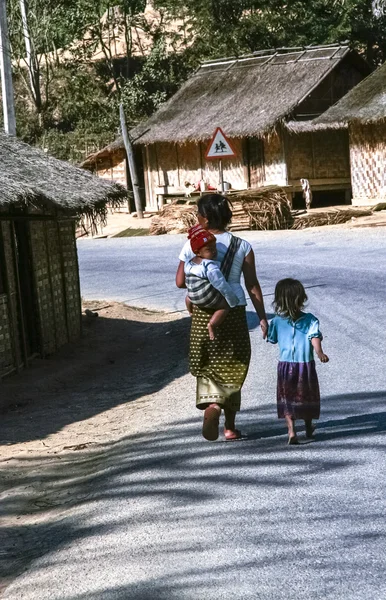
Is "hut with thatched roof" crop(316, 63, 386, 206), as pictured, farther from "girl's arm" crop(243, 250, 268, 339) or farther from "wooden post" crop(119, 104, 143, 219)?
"girl's arm" crop(243, 250, 268, 339)

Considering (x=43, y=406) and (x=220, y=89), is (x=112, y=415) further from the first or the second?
(x=220, y=89)

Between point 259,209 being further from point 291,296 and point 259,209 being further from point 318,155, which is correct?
point 291,296

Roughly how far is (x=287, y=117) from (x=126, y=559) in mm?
27757

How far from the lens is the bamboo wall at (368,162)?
97.5 ft

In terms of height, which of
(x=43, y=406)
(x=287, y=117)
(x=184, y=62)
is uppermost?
(x=184, y=62)

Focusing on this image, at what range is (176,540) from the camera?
5.47 m

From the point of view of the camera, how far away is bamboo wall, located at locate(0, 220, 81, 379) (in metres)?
12.8

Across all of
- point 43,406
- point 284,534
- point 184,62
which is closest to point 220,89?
point 184,62

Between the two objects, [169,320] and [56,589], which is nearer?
[56,589]

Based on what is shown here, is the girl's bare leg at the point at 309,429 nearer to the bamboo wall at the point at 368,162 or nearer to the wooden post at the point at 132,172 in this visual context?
the bamboo wall at the point at 368,162

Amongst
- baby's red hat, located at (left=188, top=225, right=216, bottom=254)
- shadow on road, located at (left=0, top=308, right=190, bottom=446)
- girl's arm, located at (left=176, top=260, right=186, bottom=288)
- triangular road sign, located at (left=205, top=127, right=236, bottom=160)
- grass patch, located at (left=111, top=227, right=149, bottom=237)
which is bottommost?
shadow on road, located at (left=0, top=308, right=190, bottom=446)

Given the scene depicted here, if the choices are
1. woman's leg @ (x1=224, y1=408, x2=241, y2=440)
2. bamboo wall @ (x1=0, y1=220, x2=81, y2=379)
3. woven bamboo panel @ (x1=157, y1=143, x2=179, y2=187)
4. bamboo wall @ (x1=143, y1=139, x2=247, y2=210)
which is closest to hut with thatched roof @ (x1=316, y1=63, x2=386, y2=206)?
bamboo wall @ (x1=143, y1=139, x2=247, y2=210)

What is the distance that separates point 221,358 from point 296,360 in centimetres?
53

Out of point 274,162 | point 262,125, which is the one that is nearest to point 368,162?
point 262,125
